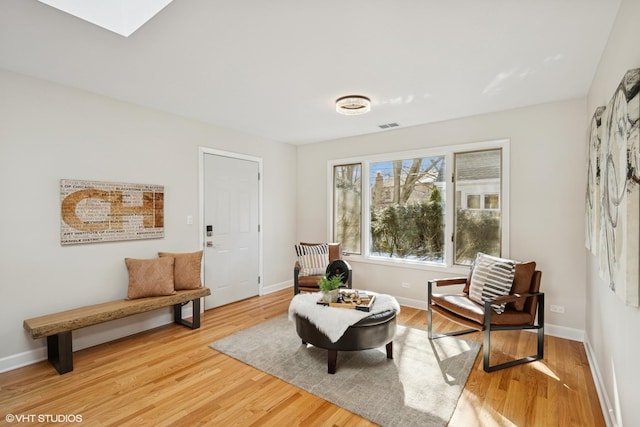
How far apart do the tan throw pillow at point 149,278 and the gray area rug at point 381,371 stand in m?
0.85

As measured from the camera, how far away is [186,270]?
361 centimetres

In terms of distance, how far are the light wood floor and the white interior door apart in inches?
53.1

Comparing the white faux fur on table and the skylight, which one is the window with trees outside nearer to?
the white faux fur on table

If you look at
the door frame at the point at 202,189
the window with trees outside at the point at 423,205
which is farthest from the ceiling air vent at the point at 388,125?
the door frame at the point at 202,189

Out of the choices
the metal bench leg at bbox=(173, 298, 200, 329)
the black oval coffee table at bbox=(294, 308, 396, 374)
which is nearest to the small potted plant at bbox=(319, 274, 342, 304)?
the black oval coffee table at bbox=(294, 308, 396, 374)

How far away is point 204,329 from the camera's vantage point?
11.8 ft

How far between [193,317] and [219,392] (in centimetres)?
144

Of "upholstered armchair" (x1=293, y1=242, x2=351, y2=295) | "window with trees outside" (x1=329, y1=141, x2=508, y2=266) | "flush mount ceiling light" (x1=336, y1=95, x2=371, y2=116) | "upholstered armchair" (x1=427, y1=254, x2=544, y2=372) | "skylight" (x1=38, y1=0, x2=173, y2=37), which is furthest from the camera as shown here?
"upholstered armchair" (x1=293, y1=242, x2=351, y2=295)

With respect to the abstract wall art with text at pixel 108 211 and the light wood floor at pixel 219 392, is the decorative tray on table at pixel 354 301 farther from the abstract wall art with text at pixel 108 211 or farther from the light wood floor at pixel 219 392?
the abstract wall art with text at pixel 108 211

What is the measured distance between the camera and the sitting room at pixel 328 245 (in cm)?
196

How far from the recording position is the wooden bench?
2.58 m

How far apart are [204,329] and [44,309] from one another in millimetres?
1479

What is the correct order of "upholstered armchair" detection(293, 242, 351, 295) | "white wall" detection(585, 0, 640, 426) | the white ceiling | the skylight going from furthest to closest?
"upholstered armchair" detection(293, 242, 351, 295)
the white ceiling
the skylight
"white wall" detection(585, 0, 640, 426)

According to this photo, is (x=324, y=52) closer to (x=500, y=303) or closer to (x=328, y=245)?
(x=500, y=303)
